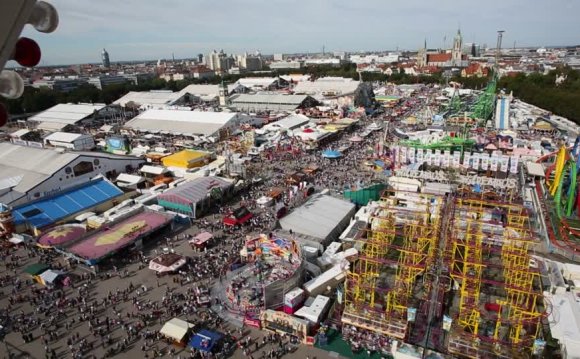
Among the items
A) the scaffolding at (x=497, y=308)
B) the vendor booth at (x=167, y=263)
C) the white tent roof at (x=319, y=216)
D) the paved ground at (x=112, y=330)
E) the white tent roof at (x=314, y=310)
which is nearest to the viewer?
the scaffolding at (x=497, y=308)

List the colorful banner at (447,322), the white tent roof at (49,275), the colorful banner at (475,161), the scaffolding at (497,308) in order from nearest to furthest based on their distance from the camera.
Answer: the scaffolding at (497,308), the colorful banner at (447,322), the white tent roof at (49,275), the colorful banner at (475,161)

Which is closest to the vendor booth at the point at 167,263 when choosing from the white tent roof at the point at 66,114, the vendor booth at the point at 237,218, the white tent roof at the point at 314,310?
the vendor booth at the point at 237,218

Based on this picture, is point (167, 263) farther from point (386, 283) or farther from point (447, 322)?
point (447, 322)

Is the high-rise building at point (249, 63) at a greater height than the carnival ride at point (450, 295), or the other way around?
the high-rise building at point (249, 63)

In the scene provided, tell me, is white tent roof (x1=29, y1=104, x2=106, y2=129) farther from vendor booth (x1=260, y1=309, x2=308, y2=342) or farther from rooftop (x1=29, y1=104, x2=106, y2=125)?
vendor booth (x1=260, y1=309, x2=308, y2=342)

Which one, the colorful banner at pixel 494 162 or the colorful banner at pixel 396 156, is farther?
the colorful banner at pixel 396 156

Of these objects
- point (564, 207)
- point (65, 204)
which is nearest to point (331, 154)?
point (564, 207)

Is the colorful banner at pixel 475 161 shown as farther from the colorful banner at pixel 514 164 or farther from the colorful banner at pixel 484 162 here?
the colorful banner at pixel 514 164

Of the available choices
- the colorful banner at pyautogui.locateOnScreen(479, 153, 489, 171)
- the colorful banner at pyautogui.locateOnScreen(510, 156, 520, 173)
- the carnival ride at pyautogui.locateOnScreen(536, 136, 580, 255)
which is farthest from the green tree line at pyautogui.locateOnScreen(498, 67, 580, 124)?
the carnival ride at pyautogui.locateOnScreen(536, 136, 580, 255)
